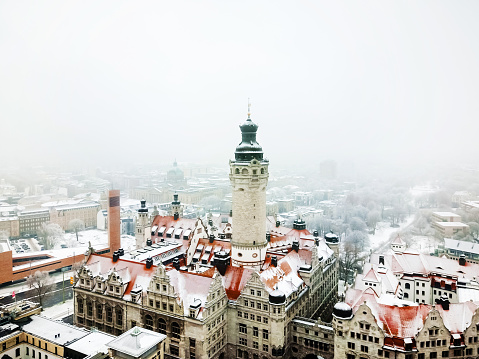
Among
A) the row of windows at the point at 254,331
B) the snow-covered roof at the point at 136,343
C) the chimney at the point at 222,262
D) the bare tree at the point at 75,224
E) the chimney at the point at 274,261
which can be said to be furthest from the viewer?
the bare tree at the point at 75,224

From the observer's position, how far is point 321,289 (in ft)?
212

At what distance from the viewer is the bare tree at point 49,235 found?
12629 cm

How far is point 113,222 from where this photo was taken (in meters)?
107

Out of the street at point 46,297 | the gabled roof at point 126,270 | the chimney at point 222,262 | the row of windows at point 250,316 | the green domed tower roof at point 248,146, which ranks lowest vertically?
the street at point 46,297

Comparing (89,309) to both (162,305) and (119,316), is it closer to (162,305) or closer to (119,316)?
(119,316)

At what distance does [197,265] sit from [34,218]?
122 metres

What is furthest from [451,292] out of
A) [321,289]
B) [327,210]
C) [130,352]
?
[327,210]

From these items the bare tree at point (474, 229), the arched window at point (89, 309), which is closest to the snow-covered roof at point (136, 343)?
the arched window at point (89, 309)

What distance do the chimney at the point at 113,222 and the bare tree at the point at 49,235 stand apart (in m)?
34.7

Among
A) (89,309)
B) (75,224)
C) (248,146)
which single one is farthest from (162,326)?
(75,224)

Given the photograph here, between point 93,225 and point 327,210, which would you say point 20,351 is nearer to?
point 93,225

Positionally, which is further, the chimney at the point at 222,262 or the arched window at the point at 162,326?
the chimney at the point at 222,262

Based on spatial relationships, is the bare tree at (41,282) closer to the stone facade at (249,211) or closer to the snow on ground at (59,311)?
the snow on ground at (59,311)

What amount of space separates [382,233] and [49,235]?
455 feet
